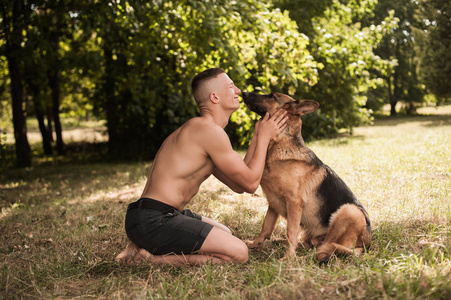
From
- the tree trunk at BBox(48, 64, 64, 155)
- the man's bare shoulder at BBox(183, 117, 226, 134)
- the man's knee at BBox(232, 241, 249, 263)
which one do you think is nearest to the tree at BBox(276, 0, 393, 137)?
the tree trunk at BBox(48, 64, 64, 155)

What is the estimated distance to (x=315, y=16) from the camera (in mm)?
16312

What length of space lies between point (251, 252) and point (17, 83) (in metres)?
12.0

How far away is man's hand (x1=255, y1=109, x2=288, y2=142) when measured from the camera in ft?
12.0

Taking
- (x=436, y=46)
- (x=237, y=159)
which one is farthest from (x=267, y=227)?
(x=436, y=46)

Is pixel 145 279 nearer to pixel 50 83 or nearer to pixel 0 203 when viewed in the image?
pixel 0 203

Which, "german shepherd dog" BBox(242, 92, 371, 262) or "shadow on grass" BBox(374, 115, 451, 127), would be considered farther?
"shadow on grass" BBox(374, 115, 451, 127)

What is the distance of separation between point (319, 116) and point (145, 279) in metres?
14.2

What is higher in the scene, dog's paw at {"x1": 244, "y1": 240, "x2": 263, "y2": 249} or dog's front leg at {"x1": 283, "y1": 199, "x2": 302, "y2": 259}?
dog's front leg at {"x1": 283, "y1": 199, "x2": 302, "y2": 259}

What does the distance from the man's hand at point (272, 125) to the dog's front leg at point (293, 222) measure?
69 centimetres

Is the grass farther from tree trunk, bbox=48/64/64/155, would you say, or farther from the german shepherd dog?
tree trunk, bbox=48/64/64/155

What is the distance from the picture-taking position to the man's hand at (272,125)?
143 inches

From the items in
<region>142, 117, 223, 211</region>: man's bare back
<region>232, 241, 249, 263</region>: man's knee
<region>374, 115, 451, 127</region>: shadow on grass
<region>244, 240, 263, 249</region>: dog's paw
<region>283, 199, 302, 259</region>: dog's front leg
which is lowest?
<region>374, 115, 451, 127</region>: shadow on grass

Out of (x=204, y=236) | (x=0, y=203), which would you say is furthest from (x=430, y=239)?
(x=0, y=203)

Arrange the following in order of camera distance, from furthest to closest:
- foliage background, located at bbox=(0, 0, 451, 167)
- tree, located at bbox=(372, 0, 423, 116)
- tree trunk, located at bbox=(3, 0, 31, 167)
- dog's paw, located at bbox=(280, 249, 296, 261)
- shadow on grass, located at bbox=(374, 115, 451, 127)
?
tree, located at bbox=(372, 0, 423, 116) < shadow on grass, located at bbox=(374, 115, 451, 127) < tree trunk, located at bbox=(3, 0, 31, 167) < foliage background, located at bbox=(0, 0, 451, 167) < dog's paw, located at bbox=(280, 249, 296, 261)
